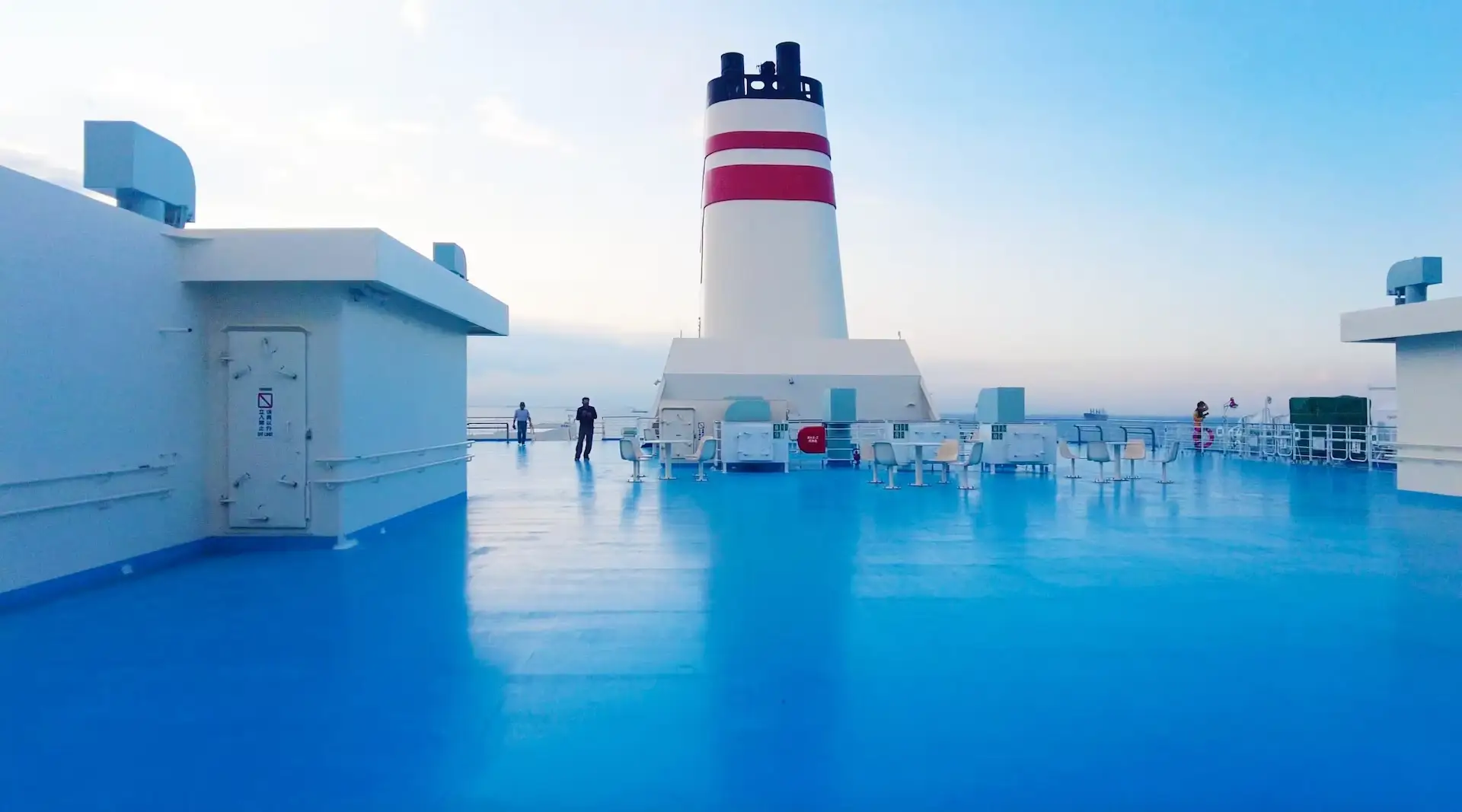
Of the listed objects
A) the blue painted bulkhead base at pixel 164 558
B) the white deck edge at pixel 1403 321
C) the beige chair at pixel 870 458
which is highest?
the white deck edge at pixel 1403 321

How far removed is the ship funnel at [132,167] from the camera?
5.62 m

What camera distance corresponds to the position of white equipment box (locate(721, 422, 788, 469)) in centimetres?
1227

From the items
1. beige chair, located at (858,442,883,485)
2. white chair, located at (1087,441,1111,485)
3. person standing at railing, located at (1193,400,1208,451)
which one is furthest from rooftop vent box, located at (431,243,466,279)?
person standing at railing, located at (1193,400,1208,451)

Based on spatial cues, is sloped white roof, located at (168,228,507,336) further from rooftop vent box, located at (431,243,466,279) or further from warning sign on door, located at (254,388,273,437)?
rooftop vent box, located at (431,243,466,279)

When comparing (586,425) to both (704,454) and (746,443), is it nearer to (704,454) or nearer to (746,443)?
(746,443)

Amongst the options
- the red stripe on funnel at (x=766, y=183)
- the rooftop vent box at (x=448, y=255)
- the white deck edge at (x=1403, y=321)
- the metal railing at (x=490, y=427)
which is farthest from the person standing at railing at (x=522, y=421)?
the white deck edge at (x=1403, y=321)

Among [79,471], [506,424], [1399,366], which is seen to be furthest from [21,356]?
[506,424]

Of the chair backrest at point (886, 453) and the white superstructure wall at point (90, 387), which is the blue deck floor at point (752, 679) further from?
the chair backrest at point (886, 453)

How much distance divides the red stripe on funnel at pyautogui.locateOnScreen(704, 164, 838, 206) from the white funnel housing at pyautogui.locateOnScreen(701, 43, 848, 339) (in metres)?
0.01

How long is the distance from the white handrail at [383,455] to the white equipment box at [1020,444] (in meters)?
7.37

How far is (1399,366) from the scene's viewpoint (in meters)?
9.90

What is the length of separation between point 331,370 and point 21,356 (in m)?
1.92

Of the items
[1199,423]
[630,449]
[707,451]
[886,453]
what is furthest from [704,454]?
[1199,423]

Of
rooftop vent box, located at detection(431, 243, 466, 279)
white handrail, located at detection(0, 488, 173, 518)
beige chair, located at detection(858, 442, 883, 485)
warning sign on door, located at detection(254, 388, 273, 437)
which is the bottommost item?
beige chair, located at detection(858, 442, 883, 485)
